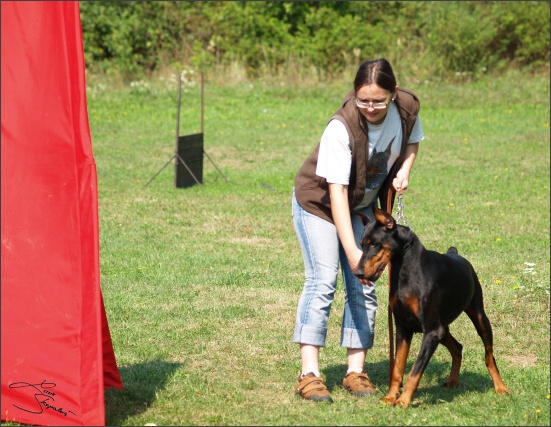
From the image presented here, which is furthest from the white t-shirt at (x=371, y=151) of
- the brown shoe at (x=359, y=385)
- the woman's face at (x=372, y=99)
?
the brown shoe at (x=359, y=385)

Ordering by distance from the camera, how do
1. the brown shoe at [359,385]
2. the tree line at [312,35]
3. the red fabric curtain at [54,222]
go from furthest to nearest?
the tree line at [312,35], the brown shoe at [359,385], the red fabric curtain at [54,222]

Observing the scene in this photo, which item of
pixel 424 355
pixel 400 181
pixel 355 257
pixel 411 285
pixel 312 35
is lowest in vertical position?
pixel 312 35

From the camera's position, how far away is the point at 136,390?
16.2ft

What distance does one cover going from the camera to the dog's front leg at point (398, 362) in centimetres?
457

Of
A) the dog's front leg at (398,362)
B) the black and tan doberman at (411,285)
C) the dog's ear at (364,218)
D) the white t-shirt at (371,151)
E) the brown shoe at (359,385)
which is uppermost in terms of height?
the white t-shirt at (371,151)

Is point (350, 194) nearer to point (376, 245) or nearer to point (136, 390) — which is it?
point (376, 245)

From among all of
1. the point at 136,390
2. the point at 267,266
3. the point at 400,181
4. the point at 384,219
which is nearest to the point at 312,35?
the point at 267,266

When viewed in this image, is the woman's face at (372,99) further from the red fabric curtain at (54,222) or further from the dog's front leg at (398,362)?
the red fabric curtain at (54,222)

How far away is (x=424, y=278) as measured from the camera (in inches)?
175

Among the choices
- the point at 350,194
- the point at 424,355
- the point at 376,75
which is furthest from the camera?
the point at 350,194

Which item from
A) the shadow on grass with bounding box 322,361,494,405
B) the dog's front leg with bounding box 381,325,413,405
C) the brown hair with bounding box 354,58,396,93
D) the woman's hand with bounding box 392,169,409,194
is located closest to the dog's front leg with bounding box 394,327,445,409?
the dog's front leg with bounding box 381,325,413,405

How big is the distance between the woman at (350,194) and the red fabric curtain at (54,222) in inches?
49.0

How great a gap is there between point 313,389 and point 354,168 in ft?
4.21

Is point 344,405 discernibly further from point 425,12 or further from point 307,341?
point 425,12
